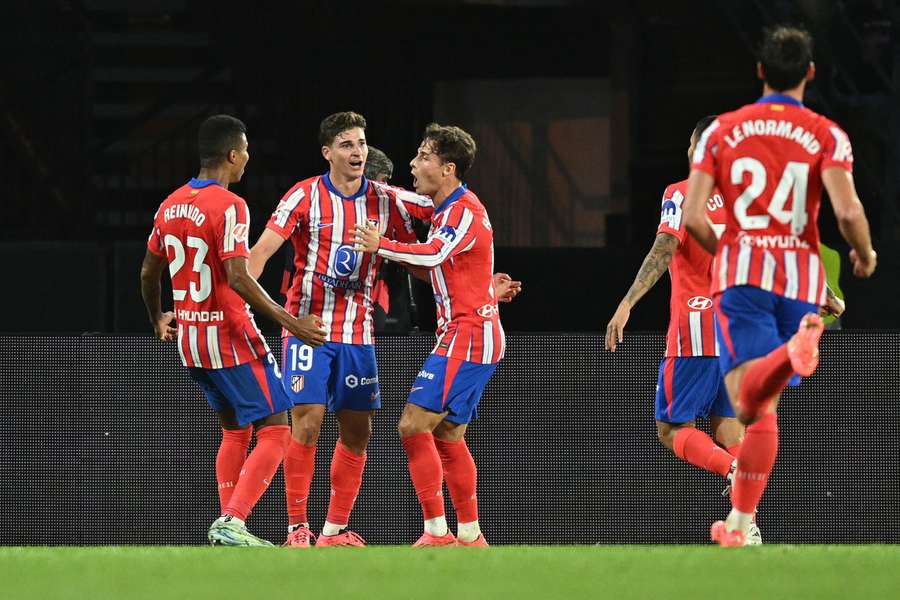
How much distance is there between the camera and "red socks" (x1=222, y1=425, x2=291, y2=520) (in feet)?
20.8

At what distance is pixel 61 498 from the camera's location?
7879mm

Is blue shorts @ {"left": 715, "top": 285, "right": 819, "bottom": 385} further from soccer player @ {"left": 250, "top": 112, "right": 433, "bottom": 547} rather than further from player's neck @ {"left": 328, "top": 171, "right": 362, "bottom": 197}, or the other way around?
player's neck @ {"left": 328, "top": 171, "right": 362, "bottom": 197}

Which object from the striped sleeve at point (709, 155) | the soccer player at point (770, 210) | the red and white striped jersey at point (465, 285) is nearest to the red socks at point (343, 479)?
the red and white striped jersey at point (465, 285)

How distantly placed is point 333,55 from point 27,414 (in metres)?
4.81

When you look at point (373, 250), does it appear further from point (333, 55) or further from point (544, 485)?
point (333, 55)

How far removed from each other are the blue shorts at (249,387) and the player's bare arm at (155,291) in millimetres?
371

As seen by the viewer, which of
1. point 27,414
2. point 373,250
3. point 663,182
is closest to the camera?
point 373,250

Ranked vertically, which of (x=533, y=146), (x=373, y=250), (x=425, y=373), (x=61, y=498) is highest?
(x=533, y=146)

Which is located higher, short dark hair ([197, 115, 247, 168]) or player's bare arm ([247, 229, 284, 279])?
short dark hair ([197, 115, 247, 168])

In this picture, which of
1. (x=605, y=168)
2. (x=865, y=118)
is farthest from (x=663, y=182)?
(x=865, y=118)

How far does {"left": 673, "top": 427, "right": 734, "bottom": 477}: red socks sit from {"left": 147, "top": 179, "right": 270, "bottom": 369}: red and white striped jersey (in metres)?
1.75

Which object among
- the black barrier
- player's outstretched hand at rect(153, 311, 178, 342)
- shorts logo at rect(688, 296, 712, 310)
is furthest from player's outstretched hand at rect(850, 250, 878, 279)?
player's outstretched hand at rect(153, 311, 178, 342)

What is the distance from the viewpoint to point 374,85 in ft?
38.8

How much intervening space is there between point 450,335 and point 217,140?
122 cm
